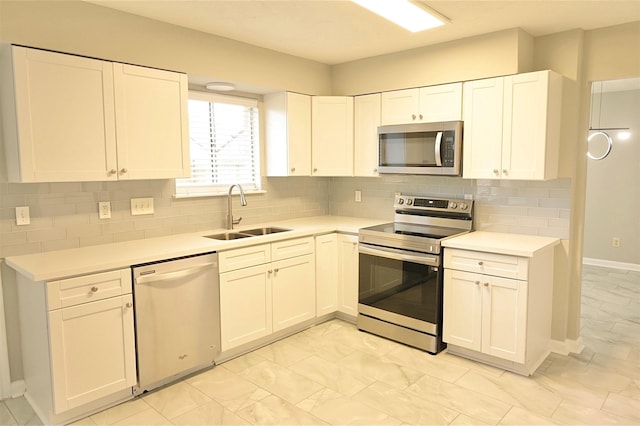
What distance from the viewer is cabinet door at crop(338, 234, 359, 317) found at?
152 inches

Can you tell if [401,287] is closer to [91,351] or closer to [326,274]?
[326,274]

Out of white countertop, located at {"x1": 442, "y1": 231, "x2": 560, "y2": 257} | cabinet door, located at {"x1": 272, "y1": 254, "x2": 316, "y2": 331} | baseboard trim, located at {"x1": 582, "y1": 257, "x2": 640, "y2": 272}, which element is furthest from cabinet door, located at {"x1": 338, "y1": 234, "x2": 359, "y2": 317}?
baseboard trim, located at {"x1": 582, "y1": 257, "x2": 640, "y2": 272}

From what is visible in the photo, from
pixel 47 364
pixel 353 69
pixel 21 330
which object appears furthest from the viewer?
pixel 353 69

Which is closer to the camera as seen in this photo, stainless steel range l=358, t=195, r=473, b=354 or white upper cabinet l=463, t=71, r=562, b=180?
white upper cabinet l=463, t=71, r=562, b=180

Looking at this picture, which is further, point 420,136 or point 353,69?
point 353,69

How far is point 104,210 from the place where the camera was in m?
3.05

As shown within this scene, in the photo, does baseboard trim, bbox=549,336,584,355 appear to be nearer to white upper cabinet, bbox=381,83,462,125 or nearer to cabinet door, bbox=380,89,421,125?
white upper cabinet, bbox=381,83,462,125

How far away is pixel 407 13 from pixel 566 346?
8.99 ft

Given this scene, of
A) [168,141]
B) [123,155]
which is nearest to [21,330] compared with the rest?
[123,155]

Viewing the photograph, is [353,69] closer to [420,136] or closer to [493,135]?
[420,136]

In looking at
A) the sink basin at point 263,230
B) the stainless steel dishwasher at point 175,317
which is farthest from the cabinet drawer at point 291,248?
the stainless steel dishwasher at point 175,317

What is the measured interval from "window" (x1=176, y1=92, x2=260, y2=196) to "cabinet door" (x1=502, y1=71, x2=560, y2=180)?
2182mm

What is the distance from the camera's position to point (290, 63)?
13.0ft

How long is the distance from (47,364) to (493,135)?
128 inches
